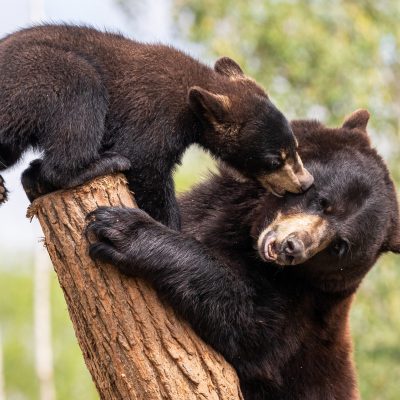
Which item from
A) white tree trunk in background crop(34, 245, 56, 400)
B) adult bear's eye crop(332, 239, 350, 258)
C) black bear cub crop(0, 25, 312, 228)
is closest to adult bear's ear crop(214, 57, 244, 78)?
black bear cub crop(0, 25, 312, 228)

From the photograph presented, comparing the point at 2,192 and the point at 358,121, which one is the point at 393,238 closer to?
the point at 358,121

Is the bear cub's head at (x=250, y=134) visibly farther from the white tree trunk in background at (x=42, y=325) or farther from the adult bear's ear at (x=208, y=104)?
the white tree trunk in background at (x=42, y=325)

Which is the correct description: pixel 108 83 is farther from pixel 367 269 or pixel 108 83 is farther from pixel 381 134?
pixel 381 134

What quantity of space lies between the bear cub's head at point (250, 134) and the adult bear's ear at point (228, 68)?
0.35 feet

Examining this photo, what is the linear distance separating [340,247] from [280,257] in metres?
0.66

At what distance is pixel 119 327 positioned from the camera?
557 centimetres

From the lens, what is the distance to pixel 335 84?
1741cm

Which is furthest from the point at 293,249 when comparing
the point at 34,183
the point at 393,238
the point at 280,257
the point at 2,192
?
the point at 2,192

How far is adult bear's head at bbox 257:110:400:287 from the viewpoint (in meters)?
6.51

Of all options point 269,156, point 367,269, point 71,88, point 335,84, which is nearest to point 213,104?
point 269,156

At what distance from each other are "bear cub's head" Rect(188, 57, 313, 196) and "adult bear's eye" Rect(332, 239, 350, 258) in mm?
476

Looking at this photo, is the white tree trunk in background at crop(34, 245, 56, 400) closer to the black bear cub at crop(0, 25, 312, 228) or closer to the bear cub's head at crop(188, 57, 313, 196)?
the bear cub's head at crop(188, 57, 313, 196)

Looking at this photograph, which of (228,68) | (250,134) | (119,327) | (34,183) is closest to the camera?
(119,327)

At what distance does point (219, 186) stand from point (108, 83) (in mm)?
1542
